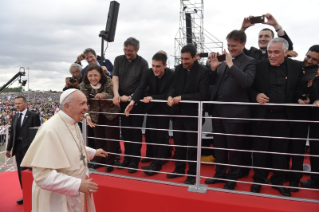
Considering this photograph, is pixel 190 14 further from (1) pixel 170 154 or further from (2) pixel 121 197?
(2) pixel 121 197

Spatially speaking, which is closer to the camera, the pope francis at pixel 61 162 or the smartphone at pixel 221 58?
the pope francis at pixel 61 162

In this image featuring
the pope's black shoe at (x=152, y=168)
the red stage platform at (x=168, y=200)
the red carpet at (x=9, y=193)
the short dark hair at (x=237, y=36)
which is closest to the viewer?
the red stage platform at (x=168, y=200)

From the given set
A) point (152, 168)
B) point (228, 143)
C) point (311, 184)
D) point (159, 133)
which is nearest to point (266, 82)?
point (228, 143)

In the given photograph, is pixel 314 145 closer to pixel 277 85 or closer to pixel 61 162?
pixel 277 85

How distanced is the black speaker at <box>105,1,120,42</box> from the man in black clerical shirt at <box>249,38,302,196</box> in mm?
2942

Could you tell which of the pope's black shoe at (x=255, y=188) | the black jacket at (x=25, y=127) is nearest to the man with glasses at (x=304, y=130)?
the pope's black shoe at (x=255, y=188)

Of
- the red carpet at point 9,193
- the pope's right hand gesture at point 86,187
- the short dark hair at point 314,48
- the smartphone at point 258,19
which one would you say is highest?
the smartphone at point 258,19

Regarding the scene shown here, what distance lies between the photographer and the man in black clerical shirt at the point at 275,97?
2.50m

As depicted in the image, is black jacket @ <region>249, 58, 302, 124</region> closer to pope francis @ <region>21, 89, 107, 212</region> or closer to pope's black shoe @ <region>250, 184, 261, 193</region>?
pope's black shoe @ <region>250, 184, 261, 193</region>

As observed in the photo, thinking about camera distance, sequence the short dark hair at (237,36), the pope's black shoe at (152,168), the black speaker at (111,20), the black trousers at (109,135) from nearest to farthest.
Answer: the short dark hair at (237,36)
the pope's black shoe at (152,168)
the black trousers at (109,135)
the black speaker at (111,20)

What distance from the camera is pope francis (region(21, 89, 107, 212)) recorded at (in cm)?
169

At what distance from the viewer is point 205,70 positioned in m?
2.94

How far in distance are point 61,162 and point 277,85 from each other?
93.8 inches

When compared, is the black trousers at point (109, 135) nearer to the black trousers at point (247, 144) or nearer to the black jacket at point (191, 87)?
the black jacket at point (191, 87)
